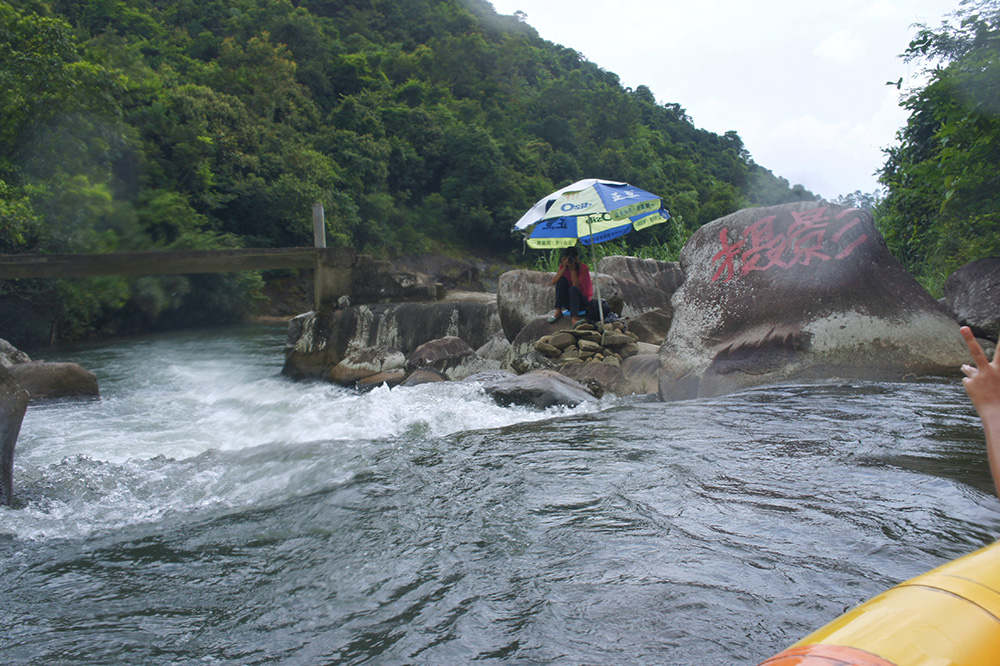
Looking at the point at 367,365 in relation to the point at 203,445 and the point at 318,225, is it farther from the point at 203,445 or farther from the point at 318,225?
the point at 203,445

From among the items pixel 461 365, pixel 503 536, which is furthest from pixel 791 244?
pixel 503 536

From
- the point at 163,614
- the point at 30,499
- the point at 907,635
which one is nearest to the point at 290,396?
the point at 30,499

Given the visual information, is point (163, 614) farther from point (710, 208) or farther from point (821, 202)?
point (710, 208)

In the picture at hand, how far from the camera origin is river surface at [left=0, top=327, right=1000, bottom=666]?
7.71 ft

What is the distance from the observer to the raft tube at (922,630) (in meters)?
1.14

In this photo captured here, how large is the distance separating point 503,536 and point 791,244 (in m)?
5.76

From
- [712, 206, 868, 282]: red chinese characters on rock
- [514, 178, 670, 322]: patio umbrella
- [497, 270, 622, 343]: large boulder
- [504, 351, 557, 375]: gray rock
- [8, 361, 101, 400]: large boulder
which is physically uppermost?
[514, 178, 670, 322]: patio umbrella

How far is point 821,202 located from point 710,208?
41682 mm

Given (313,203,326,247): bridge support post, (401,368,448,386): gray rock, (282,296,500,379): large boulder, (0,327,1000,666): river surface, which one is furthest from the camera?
(313,203,326,247): bridge support post

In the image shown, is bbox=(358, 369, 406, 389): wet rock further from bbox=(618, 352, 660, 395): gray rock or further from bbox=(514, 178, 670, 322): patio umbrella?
bbox=(618, 352, 660, 395): gray rock

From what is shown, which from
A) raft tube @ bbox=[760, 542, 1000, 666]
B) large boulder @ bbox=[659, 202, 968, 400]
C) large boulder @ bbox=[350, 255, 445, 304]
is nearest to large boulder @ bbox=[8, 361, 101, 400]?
large boulder @ bbox=[350, 255, 445, 304]

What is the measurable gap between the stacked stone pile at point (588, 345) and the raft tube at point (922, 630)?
765 cm

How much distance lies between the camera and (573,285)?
33.2 ft

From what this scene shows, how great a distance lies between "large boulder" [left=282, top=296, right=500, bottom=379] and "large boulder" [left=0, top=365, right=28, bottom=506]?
28.4 ft
